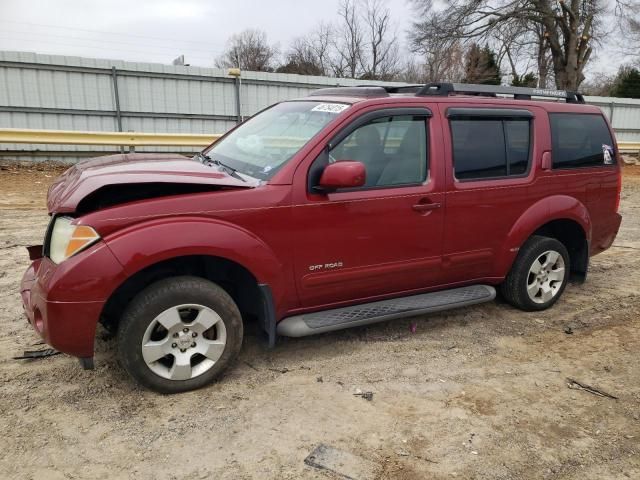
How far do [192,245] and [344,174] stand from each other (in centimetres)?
103

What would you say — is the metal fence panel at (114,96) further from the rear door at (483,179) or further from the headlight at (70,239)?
the headlight at (70,239)

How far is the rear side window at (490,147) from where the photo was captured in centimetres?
419

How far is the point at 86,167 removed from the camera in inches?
146

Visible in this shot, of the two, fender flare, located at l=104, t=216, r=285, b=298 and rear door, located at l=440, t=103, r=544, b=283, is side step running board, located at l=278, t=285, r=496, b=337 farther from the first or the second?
fender flare, located at l=104, t=216, r=285, b=298

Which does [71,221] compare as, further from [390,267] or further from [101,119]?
[101,119]

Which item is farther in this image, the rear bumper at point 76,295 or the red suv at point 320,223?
the red suv at point 320,223

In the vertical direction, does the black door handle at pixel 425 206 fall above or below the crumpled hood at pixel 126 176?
below

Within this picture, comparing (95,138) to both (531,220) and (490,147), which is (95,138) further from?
(531,220)

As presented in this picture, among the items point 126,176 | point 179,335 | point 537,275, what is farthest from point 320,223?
point 537,275

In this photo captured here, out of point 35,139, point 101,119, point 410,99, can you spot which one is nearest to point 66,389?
point 410,99

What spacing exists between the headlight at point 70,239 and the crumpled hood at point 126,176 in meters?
0.11

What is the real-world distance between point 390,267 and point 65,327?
2178 millimetres

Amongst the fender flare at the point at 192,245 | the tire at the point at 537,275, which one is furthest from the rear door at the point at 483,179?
the fender flare at the point at 192,245

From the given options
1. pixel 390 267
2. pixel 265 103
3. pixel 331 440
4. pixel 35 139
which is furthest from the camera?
pixel 265 103
